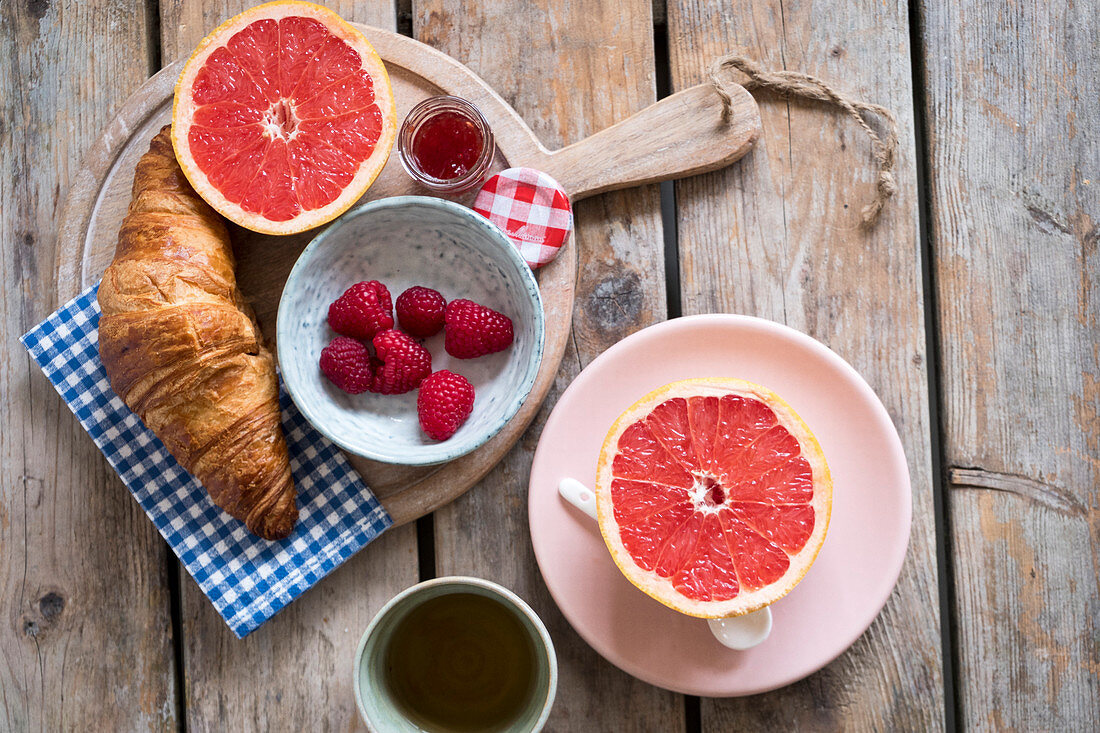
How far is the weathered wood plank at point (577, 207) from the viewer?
154 cm

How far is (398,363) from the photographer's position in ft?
4.71

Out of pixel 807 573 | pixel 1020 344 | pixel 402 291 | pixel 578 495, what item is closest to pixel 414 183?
pixel 402 291

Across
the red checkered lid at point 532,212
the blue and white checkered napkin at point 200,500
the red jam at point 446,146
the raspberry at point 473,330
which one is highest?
the red jam at point 446,146

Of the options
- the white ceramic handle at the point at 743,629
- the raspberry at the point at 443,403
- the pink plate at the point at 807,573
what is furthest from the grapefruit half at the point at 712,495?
the raspberry at the point at 443,403

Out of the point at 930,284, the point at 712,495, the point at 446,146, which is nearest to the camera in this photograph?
the point at 712,495

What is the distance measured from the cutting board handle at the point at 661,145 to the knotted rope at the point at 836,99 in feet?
0.22

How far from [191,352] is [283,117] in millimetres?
458

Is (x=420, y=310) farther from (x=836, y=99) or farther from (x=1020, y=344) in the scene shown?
(x=1020, y=344)

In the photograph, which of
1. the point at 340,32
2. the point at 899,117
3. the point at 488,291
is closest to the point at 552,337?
the point at 488,291

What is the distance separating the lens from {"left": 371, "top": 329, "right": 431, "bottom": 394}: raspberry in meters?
1.43

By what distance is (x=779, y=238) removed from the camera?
1.57 meters

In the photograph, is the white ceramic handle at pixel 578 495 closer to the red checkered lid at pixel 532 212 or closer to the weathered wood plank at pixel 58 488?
the red checkered lid at pixel 532 212

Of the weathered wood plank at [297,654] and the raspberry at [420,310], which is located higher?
the raspberry at [420,310]

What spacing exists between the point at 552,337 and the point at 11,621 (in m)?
1.21
